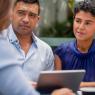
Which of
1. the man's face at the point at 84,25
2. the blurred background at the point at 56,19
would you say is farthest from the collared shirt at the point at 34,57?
the blurred background at the point at 56,19

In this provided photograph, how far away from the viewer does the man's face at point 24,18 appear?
7.64 feet

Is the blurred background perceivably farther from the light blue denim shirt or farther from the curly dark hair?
the light blue denim shirt

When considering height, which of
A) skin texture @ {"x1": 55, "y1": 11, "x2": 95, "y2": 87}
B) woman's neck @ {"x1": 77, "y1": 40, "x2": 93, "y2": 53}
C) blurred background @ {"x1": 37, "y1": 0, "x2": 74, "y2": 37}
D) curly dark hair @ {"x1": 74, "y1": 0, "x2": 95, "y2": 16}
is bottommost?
blurred background @ {"x1": 37, "y1": 0, "x2": 74, "y2": 37}

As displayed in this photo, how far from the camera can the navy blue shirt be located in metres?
2.42

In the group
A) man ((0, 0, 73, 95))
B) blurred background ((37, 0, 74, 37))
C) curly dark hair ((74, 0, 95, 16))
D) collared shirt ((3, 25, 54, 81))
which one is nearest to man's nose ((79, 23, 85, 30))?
curly dark hair ((74, 0, 95, 16))

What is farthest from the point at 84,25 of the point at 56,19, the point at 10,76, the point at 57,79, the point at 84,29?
the point at 56,19

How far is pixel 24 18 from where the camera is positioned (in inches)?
92.0

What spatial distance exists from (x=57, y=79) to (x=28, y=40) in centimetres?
76

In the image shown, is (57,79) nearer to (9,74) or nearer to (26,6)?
(9,74)

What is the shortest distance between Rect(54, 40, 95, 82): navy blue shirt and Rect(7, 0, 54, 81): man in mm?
107

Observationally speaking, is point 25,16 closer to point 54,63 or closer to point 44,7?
point 54,63

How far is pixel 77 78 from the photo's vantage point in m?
1.80

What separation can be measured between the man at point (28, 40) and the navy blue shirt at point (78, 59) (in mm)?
107

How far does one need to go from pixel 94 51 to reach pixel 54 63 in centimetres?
30
